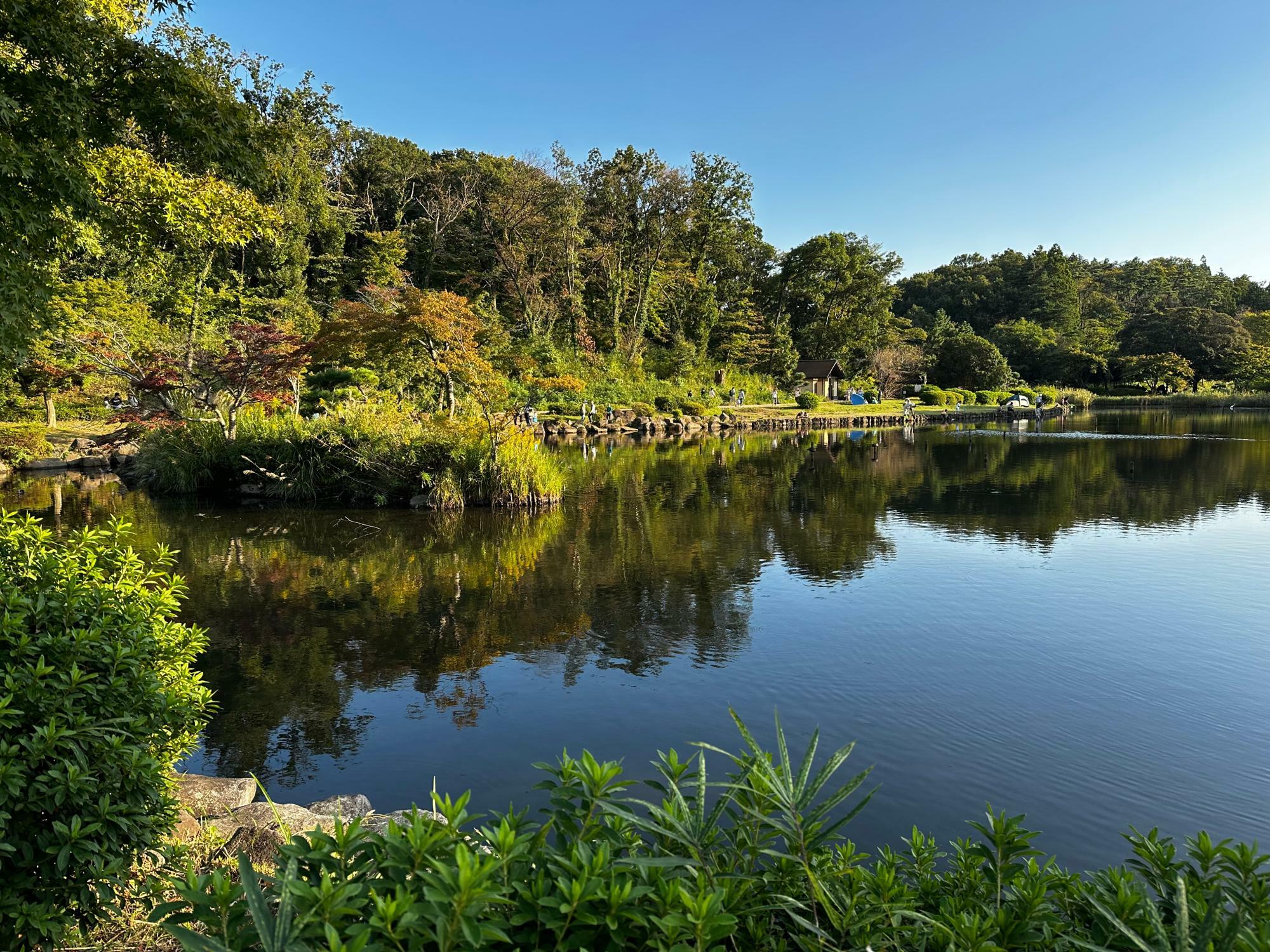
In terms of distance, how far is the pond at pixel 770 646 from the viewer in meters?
4.30

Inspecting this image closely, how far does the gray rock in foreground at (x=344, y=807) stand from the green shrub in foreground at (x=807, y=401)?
38.6 m

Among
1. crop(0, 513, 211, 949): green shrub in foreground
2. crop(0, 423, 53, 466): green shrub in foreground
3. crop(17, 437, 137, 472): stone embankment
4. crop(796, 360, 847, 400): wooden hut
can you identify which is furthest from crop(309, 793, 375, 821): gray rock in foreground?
crop(796, 360, 847, 400): wooden hut

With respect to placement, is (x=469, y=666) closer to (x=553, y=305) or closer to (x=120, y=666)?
(x=120, y=666)

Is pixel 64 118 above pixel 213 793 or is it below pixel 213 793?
above

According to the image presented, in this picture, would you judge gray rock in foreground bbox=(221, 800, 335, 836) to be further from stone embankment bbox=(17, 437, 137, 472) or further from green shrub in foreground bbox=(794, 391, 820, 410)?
green shrub in foreground bbox=(794, 391, 820, 410)

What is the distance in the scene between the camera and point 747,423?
3534 cm

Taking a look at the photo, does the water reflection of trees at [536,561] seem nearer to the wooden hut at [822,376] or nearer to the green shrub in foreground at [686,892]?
the green shrub in foreground at [686,892]

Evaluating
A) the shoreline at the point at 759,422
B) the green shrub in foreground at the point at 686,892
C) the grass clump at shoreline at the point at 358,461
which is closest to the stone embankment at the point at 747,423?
the shoreline at the point at 759,422

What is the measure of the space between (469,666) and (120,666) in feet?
12.3

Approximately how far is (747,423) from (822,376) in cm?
1443

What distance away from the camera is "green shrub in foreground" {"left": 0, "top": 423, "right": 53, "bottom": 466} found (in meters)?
17.0

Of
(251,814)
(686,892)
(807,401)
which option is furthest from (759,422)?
(686,892)

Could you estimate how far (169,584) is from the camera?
10.4 feet

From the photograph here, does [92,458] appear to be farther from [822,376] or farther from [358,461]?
[822,376]
